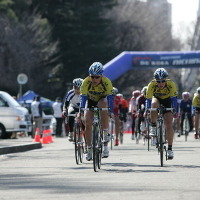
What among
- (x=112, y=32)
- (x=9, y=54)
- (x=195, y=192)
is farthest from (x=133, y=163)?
(x=112, y=32)

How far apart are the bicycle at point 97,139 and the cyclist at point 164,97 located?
159cm

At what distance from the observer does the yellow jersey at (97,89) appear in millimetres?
15742

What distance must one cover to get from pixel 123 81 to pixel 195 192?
6936cm

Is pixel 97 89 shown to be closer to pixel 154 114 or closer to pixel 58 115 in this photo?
pixel 154 114

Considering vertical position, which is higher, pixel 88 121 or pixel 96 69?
pixel 96 69

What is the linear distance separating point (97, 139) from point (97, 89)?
3.20 feet

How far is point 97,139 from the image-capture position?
15258mm

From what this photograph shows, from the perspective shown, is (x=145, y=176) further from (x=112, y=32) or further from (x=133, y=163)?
(x=112, y=32)

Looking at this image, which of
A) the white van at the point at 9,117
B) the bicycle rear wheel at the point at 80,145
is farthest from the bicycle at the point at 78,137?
the white van at the point at 9,117

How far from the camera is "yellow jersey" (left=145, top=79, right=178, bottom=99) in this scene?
16.8 meters

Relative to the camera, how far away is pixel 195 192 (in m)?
10.9

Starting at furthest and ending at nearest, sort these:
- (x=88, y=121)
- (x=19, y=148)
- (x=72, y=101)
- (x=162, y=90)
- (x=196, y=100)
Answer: (x=196, y=100) < (x=19, y=148) < (x=72, y=101) < (x=162, y=90) < (x=88, y=121)

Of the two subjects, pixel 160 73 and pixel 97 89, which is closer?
pixel 97 89

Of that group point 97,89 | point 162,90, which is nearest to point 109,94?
point 97,89
